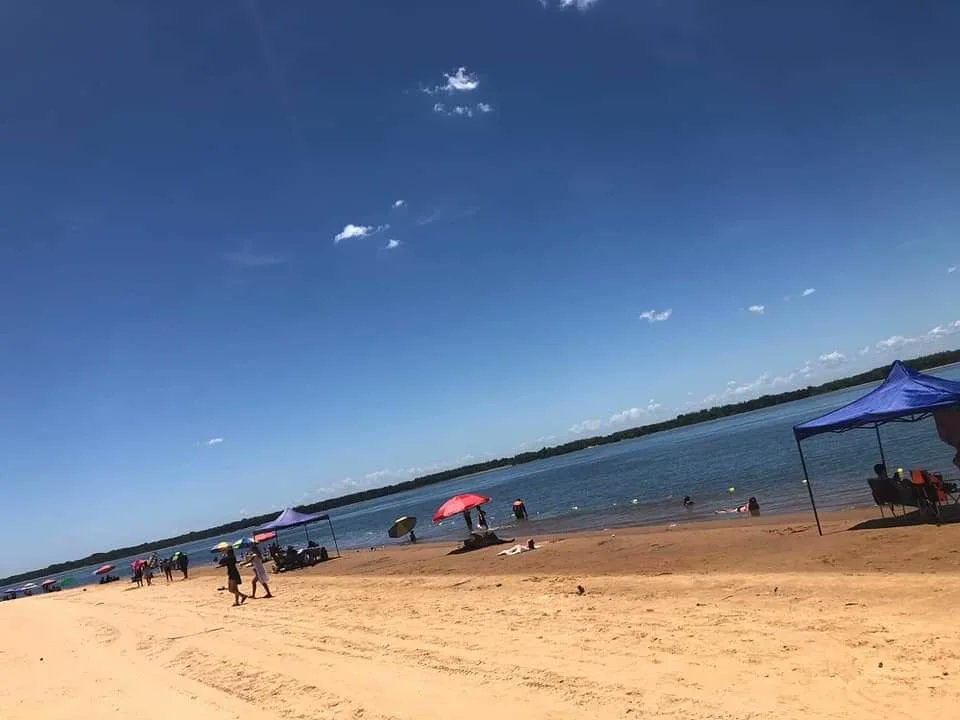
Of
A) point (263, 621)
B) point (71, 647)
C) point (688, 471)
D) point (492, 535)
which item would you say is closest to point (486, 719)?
point (263, 621)

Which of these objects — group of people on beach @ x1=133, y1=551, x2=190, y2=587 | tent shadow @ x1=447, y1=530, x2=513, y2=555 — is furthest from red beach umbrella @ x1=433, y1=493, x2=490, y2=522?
group of people on beach @ x1=133, y1=551, x2=190, y2=587

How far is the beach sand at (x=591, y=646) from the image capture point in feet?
19.1

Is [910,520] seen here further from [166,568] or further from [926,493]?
[166,568]

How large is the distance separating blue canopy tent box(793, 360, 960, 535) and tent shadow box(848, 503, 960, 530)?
37.6 inches

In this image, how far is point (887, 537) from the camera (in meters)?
11.8

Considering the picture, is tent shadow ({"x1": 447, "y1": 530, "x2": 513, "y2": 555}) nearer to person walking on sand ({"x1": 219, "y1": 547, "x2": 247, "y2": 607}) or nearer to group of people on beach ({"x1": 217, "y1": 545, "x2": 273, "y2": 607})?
group of people on beach ({"x1": 217, "y1": 545, "x2": 273, "y2": 607})

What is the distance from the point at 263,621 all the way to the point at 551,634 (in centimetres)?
737

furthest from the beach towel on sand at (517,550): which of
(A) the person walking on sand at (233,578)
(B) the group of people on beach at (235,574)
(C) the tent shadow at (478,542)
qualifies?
(A) the person walking on sand at (233,578)

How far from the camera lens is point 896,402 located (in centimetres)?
1240

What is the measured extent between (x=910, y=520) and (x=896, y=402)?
2.48m

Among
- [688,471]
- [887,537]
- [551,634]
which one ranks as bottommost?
[688,471]

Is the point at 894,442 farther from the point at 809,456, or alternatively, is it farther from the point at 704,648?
the point at 704,648

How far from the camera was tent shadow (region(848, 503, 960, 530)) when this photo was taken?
484 inches

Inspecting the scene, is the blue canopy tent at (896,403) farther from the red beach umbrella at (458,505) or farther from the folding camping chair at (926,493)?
→ the red beach umbrella at (458,505)
